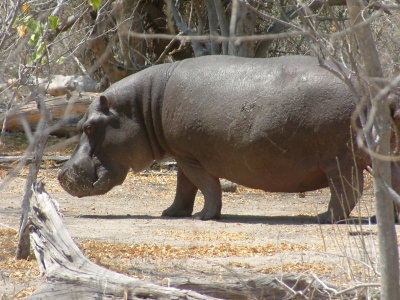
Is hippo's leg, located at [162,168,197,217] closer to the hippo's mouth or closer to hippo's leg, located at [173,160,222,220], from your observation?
hippo's leg, located at [173,160,222,220]

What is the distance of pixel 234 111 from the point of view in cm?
856

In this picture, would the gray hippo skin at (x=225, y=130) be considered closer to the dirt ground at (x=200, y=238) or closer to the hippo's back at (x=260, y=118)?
the hippo's back at (x=260, y=118)

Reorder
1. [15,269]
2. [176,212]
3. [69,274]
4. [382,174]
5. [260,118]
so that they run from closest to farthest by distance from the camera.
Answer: [382,174] < [69,274] < [15,269] < [260,118] < [176,212]

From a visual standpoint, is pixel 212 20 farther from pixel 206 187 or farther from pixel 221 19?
pixel 206 187

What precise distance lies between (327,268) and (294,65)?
3274 mm

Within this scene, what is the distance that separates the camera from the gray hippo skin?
26.8 feet

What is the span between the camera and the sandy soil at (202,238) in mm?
5477

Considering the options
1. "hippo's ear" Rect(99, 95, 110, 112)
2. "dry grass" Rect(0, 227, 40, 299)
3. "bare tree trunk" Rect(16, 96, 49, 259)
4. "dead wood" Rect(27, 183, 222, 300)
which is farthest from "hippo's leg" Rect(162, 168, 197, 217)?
"dead wood" Rect(27, 183, 222, 300)

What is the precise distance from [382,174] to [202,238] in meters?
4.23

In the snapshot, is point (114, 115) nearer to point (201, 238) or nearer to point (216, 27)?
point (201, 238)

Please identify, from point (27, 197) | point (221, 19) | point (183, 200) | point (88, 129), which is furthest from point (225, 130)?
point (221, 19)

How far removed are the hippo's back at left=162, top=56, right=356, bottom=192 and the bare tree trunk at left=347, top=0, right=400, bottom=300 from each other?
15.0 feet

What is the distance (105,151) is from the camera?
9.30 metres

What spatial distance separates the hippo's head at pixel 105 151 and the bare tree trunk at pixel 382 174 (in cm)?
593
